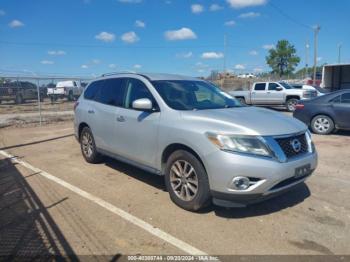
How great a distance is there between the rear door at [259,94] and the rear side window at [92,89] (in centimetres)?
1486

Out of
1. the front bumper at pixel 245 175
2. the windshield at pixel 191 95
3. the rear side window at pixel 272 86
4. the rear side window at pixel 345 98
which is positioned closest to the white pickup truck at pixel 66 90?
the rear side window at pixel 272 86

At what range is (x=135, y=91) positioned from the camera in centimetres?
546

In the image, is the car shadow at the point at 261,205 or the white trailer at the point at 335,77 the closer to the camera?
the car shadow at the point at 261,205

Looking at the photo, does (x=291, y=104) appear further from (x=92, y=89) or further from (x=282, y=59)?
(x=282, y=59)

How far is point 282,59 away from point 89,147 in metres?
67.2

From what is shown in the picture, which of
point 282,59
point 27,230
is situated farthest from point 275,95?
point 282,59

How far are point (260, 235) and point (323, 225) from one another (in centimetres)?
86

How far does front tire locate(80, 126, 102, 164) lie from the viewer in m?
6.65

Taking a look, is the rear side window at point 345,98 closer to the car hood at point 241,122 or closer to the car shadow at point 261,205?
the car shadow at point 261,205

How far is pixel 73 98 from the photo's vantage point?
100 feet

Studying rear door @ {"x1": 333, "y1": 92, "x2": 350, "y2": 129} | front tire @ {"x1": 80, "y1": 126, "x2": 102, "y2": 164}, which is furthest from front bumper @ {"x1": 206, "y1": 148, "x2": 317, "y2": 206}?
rear door @ {"x1": 333, "y1": 92, "x2": 350, "y2": 129}

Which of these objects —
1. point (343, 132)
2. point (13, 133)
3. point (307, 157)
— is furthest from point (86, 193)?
point (343, 132)

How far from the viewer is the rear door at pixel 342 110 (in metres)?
9.93

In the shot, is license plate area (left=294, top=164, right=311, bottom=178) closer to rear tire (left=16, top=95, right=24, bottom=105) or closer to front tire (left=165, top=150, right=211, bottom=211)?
front tire (left=165, top=150, right=211, bottom=211)
